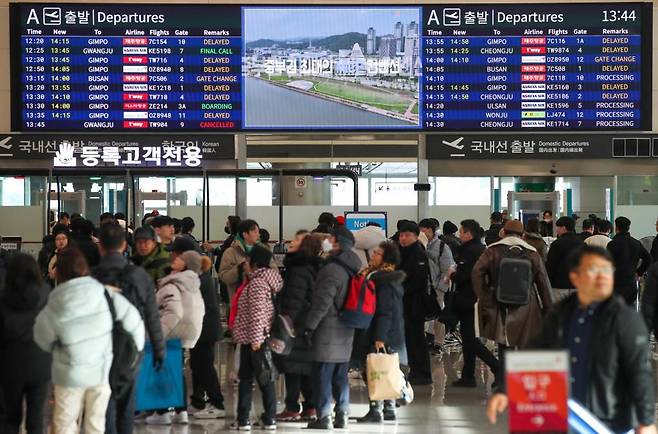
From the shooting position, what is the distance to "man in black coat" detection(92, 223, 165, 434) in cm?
704

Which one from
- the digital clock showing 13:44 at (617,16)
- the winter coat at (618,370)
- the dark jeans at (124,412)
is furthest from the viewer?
the digital clock showing 13:44 at (617,16)

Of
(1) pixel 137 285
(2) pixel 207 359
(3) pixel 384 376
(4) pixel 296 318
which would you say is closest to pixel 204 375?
(2) pixel 207 359

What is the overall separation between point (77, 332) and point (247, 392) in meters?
2.40

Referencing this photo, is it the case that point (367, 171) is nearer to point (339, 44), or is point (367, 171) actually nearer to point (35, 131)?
point (339, 44)

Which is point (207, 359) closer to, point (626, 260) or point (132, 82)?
point (626, 260)

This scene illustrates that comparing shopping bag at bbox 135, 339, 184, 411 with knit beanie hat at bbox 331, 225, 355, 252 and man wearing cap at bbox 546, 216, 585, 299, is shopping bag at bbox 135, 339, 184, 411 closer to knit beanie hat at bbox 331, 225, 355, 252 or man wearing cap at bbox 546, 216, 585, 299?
knit beanie hat at bbox 331, 225, 355, 252

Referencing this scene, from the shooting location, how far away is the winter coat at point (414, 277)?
10.7m

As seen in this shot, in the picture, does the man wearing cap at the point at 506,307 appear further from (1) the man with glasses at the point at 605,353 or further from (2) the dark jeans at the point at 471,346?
(1) the man with glasses at the point at 605,353

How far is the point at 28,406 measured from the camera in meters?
7.16

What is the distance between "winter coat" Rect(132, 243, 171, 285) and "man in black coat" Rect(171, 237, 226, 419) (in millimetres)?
172

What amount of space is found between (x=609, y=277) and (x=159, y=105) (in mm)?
11132

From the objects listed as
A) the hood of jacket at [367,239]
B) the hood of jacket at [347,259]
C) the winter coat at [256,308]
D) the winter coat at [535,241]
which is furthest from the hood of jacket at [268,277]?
the winter coat at [535,241]

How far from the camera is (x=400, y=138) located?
1612 cm

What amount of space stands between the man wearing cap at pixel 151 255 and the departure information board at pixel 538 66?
24.6 feet
